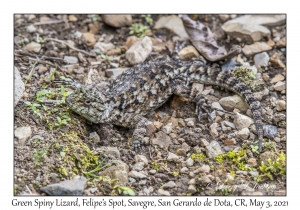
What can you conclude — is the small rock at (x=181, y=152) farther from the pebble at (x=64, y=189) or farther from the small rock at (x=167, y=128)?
the pebble at (x=64, y=189)

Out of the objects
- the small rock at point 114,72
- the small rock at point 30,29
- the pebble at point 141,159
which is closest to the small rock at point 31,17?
the small rock at point 30,29

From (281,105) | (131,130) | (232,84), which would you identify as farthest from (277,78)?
(131,130)

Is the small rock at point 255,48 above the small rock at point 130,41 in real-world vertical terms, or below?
below

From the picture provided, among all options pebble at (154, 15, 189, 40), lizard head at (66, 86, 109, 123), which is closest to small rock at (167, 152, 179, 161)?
lizard head at (66, 86, 109, 123)

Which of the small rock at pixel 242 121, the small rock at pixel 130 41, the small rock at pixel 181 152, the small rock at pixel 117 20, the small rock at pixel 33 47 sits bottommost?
the small rock at pixel 181 152

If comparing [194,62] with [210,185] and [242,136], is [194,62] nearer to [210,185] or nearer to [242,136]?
[242,136]

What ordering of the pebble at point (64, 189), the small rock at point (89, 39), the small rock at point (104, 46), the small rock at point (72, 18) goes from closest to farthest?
the pebble at point (64, 189) → the small rock at point (104, 46) → the small rock at point (89, 39) → the small rock at point (72, 18)

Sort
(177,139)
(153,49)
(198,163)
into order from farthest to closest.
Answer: (153,49) → (177,139) → (198,163)

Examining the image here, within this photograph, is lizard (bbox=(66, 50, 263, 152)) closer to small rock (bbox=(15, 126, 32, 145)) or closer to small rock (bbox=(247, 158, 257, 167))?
small rock (bbox=(247, 158, 257, 167))

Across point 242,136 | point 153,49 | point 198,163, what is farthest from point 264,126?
point 153,49
